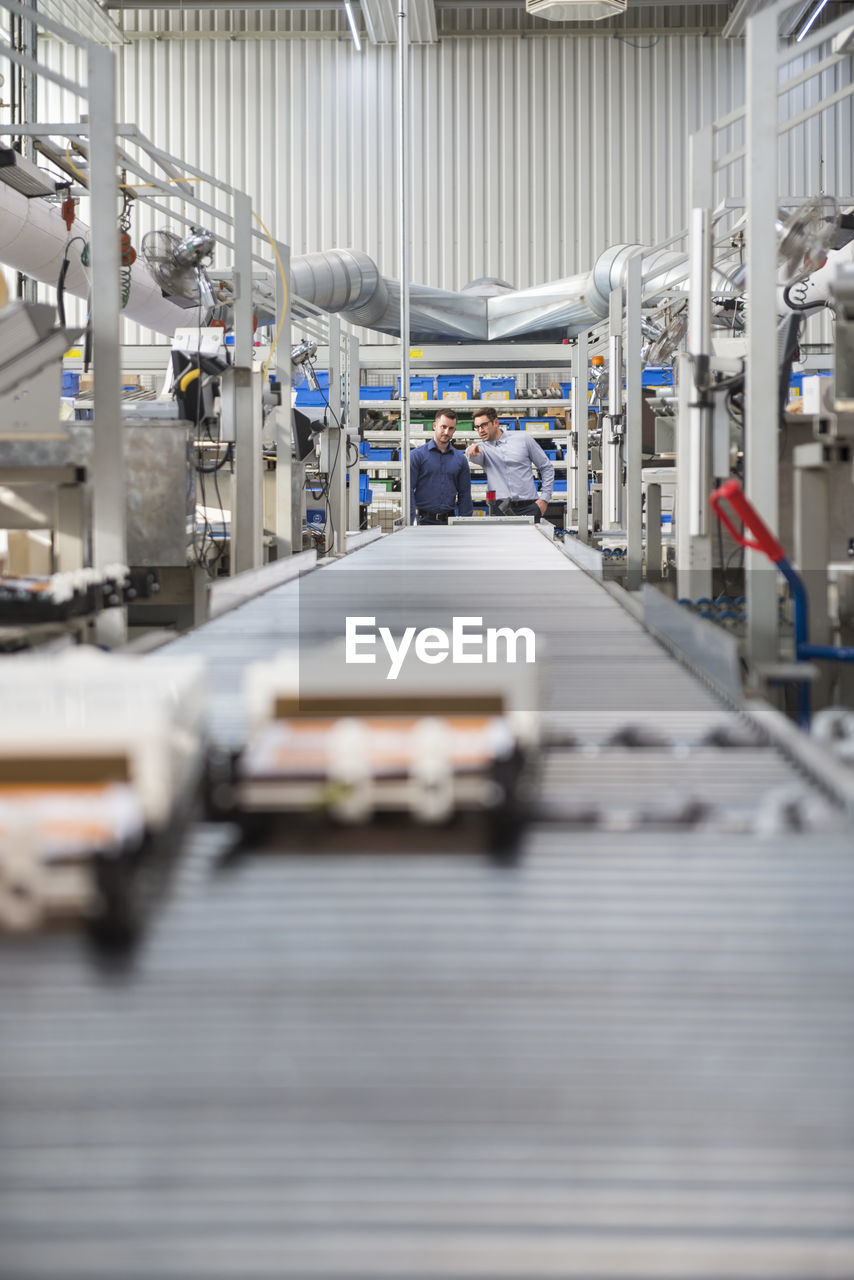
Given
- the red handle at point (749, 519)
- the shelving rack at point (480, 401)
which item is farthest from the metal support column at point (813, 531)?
the shelving rack at point (480, 401)

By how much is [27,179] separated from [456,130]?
965cm

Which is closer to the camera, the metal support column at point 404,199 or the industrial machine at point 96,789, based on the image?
the industrial machine at point 96,789

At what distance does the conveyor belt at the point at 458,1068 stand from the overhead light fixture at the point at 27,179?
404 centimetres

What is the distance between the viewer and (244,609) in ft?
9.39

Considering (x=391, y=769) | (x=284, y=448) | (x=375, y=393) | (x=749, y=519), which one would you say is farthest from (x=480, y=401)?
(x=391, y=769)

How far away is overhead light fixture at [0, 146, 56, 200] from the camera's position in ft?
14.8

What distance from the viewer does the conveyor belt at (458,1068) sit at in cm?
64

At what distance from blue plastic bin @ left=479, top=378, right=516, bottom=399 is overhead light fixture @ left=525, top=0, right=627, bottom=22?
10.0 feet

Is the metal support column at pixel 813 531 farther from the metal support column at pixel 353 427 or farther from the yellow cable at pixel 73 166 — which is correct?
the metal support column at pixel 353 427

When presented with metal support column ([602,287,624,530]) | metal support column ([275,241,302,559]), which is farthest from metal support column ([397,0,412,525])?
metal support column ([602,287,624,530])

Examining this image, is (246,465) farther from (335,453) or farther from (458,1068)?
(458,1068)

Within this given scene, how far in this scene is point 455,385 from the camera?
1070cm

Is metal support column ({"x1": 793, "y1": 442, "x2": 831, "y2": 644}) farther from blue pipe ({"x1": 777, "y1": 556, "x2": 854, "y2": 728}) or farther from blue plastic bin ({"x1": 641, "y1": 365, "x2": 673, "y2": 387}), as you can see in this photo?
blue plastic bin ({"x1": 641, "y1": 365, "x2": 673, "y2": 387})

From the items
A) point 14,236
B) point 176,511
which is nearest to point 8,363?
point 176,511
